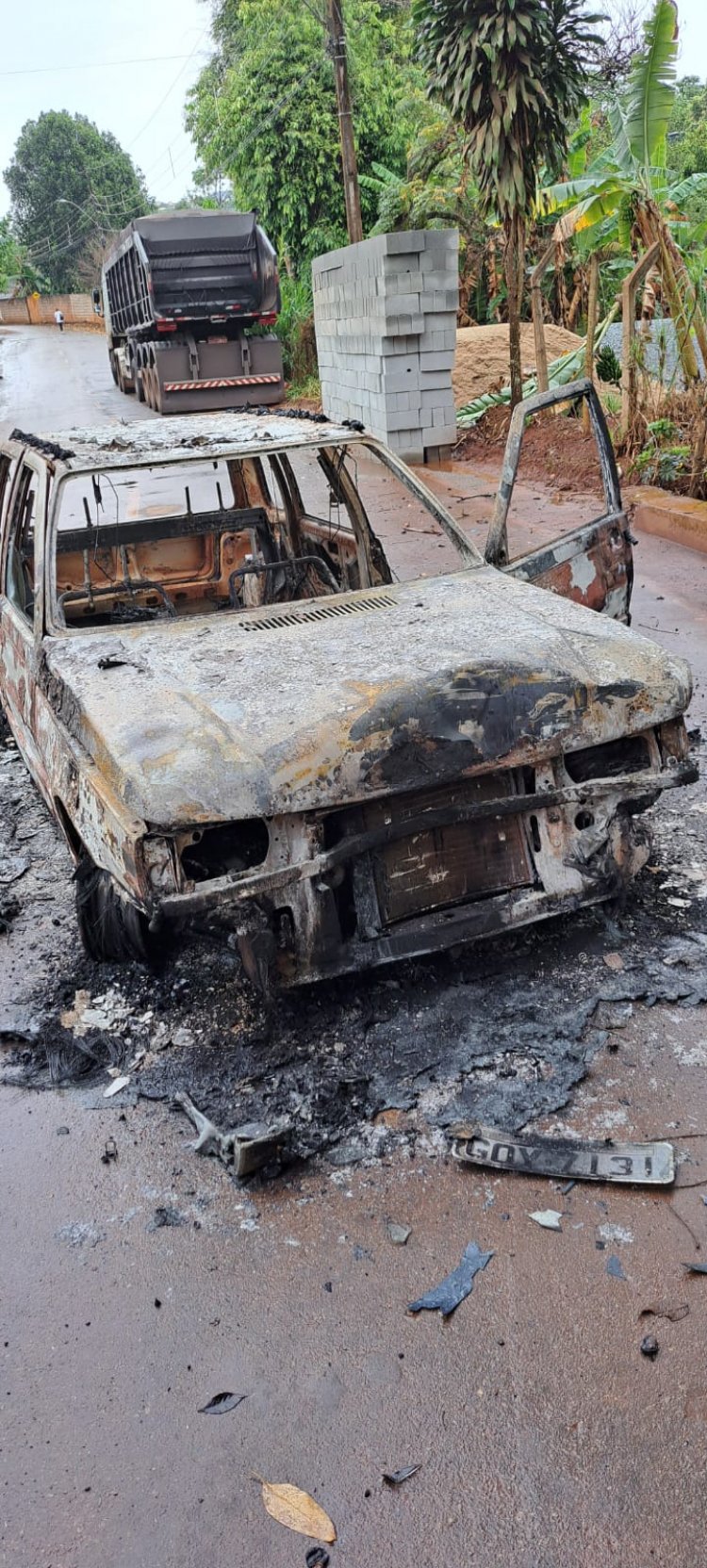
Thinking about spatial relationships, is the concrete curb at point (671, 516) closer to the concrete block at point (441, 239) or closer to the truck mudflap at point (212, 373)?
the concrete block at point (441, 239)

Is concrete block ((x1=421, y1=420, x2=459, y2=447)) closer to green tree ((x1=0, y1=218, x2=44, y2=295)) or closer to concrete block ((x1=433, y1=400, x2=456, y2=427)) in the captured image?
concrete block ((x1=433, y1=400, x2=456, y2=427))

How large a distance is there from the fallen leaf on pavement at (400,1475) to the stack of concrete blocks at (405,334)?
12.7 meters

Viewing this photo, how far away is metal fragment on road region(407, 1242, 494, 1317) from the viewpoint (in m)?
2.69

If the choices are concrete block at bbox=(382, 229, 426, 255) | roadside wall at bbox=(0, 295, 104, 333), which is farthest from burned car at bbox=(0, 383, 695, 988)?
roadside wall at bbox=(0, 295, 104, 333)

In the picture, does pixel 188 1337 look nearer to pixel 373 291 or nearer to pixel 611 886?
pixel 611 886

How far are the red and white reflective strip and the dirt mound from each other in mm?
4844

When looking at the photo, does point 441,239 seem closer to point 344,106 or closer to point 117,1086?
point 344,106

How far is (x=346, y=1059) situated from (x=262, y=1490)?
1365mm

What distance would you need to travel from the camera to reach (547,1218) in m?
2.92

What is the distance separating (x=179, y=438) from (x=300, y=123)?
2134 centimetres

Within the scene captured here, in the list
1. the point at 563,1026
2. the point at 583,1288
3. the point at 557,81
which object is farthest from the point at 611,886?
the point at 557,81

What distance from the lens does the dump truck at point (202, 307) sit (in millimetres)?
19203

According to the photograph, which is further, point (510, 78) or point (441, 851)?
point (510, 78)

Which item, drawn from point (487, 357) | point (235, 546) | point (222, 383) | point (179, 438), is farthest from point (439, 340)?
point (179, 438)
